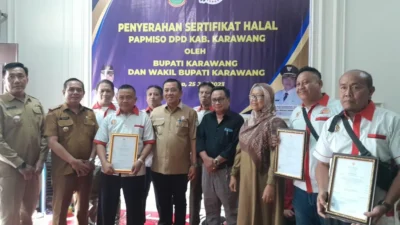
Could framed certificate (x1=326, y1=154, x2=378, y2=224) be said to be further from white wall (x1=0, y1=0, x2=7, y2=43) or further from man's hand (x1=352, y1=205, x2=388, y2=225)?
white wall (x1=0, y1=0, x2=7, y2=43)

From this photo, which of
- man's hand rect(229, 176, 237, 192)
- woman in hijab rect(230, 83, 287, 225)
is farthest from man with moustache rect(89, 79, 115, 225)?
woman in hijab rect(230, 83, 287, 225)

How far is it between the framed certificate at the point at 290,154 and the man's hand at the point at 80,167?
5.50ft

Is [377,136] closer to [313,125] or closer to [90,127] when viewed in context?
[313,125]

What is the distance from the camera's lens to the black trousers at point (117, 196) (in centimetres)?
296

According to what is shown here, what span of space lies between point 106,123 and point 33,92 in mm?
2433

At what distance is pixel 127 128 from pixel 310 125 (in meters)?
1.61

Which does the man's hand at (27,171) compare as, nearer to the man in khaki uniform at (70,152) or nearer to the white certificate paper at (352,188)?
the man in khaki uniform at (70,152)

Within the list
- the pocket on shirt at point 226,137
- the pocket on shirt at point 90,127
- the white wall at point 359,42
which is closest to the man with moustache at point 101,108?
the pocket on shirt at point 90,127

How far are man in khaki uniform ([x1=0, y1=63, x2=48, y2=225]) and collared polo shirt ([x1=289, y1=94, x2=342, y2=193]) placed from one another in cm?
236

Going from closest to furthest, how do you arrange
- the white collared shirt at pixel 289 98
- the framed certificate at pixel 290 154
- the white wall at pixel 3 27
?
the framed certificate at pixel 290 154
the white collared shirt at pixel 289 98
the white wall at pixel 3 27

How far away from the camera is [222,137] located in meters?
2.97

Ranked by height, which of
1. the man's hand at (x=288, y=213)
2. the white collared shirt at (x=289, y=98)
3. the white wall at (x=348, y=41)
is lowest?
the man's hand at (x=288, y=213)

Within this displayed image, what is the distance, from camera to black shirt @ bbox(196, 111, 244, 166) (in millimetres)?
2943

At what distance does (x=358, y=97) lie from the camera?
1783 millimetres
